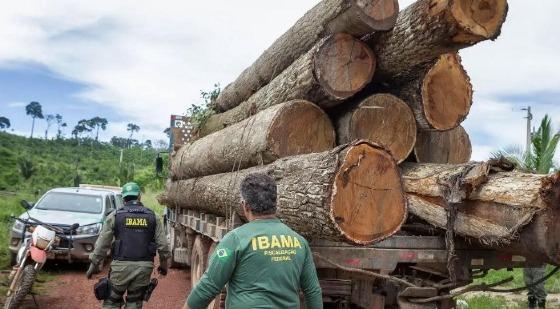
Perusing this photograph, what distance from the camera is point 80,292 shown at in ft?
28.4

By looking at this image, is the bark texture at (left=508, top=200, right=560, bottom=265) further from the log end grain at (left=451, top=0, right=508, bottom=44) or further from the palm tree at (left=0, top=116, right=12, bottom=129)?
the palm tree at (left=0, top=116, right=12, bottom=129)

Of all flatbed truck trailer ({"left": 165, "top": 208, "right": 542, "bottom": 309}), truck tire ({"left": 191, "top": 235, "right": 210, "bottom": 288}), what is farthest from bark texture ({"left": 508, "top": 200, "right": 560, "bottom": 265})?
truck tire ({"left": 191, "top": 235, "right": 210, "bottom": 288})

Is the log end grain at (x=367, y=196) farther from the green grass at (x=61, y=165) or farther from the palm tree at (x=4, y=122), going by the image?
the palm tree at (x=4, y=122)

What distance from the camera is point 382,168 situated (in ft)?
13.1

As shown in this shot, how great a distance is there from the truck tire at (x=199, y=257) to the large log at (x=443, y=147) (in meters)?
2.97

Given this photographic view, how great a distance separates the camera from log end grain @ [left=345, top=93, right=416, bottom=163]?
559 centimetres

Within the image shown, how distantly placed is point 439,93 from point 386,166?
220cm

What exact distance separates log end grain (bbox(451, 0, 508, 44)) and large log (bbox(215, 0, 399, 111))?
0.76 m

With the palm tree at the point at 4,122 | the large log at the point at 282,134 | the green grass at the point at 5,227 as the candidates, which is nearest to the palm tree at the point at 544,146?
the large log at the point at 282,134

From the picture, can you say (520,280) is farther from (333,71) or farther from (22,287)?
(22,287)

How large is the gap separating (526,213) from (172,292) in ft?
21.3

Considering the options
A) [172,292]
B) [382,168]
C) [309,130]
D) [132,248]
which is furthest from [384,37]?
[172,292]

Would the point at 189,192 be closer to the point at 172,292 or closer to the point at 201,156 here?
the point at 201,156

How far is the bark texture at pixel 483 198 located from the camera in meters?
3.87
